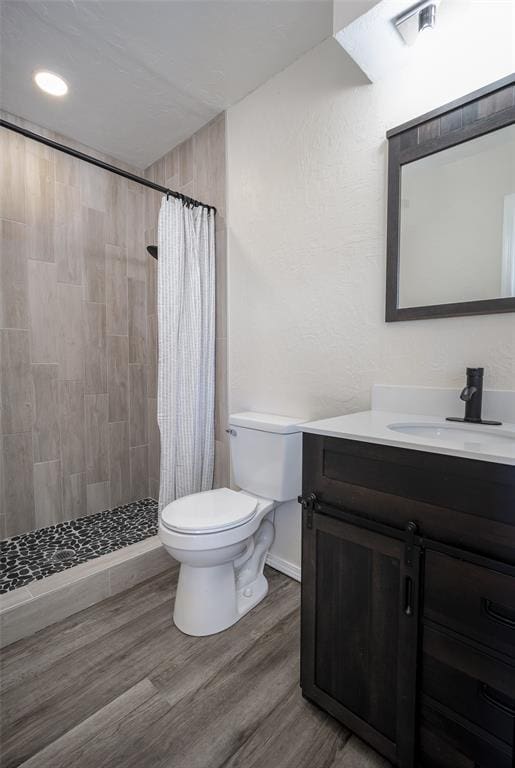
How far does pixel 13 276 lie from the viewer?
6.76ft

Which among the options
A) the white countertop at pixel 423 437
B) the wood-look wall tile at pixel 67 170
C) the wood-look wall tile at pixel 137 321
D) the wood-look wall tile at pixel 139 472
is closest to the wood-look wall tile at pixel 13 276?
the wood-look wall tile at pixel 67 170

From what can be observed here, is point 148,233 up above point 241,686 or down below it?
above

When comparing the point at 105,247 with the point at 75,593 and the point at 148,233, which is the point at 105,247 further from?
the point at 75,593

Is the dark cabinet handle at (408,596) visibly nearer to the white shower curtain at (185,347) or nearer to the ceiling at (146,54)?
the white shower curtain at (185,347)

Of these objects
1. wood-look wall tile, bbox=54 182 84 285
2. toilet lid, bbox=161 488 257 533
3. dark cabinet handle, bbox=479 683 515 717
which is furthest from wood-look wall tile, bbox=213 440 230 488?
dark cabinet handle, bbox=479 683 515 717

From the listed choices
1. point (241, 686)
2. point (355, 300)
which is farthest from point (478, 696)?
point (355, 300)

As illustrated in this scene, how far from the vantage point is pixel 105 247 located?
96.7 inches

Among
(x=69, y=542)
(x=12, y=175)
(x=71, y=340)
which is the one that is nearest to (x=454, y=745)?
(x=69, y=542)

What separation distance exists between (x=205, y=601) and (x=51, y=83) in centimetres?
263

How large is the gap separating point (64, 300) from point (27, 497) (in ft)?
4.07

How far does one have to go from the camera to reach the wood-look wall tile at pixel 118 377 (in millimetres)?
2516

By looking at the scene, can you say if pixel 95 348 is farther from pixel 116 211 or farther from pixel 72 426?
pixel 116 211

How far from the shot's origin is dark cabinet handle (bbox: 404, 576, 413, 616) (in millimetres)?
870

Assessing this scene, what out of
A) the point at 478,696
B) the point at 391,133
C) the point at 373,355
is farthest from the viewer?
the point at 373,355
